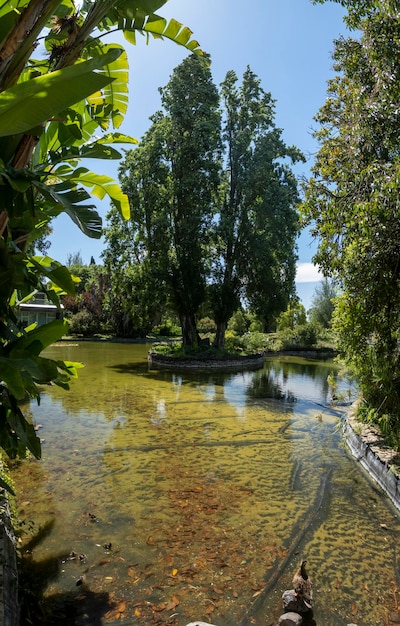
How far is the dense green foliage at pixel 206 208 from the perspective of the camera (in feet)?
73.4

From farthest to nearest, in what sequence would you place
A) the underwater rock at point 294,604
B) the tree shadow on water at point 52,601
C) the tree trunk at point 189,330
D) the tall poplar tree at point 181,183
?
the tree trunk at point 189,330 → the tall poplar tree at point 181,183 → the underwater rock at point 294,604 → the tree shadow on water at point 52,601

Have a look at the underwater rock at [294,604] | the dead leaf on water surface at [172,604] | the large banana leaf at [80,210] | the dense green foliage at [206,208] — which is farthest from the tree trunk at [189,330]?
the large banana leaf at [80,210]

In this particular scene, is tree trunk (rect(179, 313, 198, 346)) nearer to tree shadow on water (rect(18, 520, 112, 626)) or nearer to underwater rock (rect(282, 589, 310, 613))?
tree shadow on water (rect(18, 520, 112, 626))

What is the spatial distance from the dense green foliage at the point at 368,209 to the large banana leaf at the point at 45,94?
4260mm

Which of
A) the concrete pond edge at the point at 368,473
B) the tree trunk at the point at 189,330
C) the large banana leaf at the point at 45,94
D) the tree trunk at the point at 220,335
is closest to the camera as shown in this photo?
the large banana leaf at the point at 45,94

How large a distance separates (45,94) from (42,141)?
150cm

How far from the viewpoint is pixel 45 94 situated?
1.66 meters

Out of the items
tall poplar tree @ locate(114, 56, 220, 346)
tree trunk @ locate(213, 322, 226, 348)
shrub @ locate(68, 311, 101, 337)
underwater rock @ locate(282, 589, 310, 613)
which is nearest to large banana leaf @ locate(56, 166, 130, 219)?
underwater rock @ locate(282, 589, 310, 613)

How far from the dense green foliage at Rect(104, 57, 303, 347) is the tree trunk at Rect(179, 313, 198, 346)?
6 cm

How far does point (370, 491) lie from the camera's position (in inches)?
233

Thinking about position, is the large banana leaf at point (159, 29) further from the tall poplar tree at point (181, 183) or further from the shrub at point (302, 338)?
the shrub at point (302, 338)

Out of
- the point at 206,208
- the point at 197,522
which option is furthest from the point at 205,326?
the point at 197,522

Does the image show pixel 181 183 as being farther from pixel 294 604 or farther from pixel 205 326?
pixel 294 604

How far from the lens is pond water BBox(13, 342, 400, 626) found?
3.44 meters
